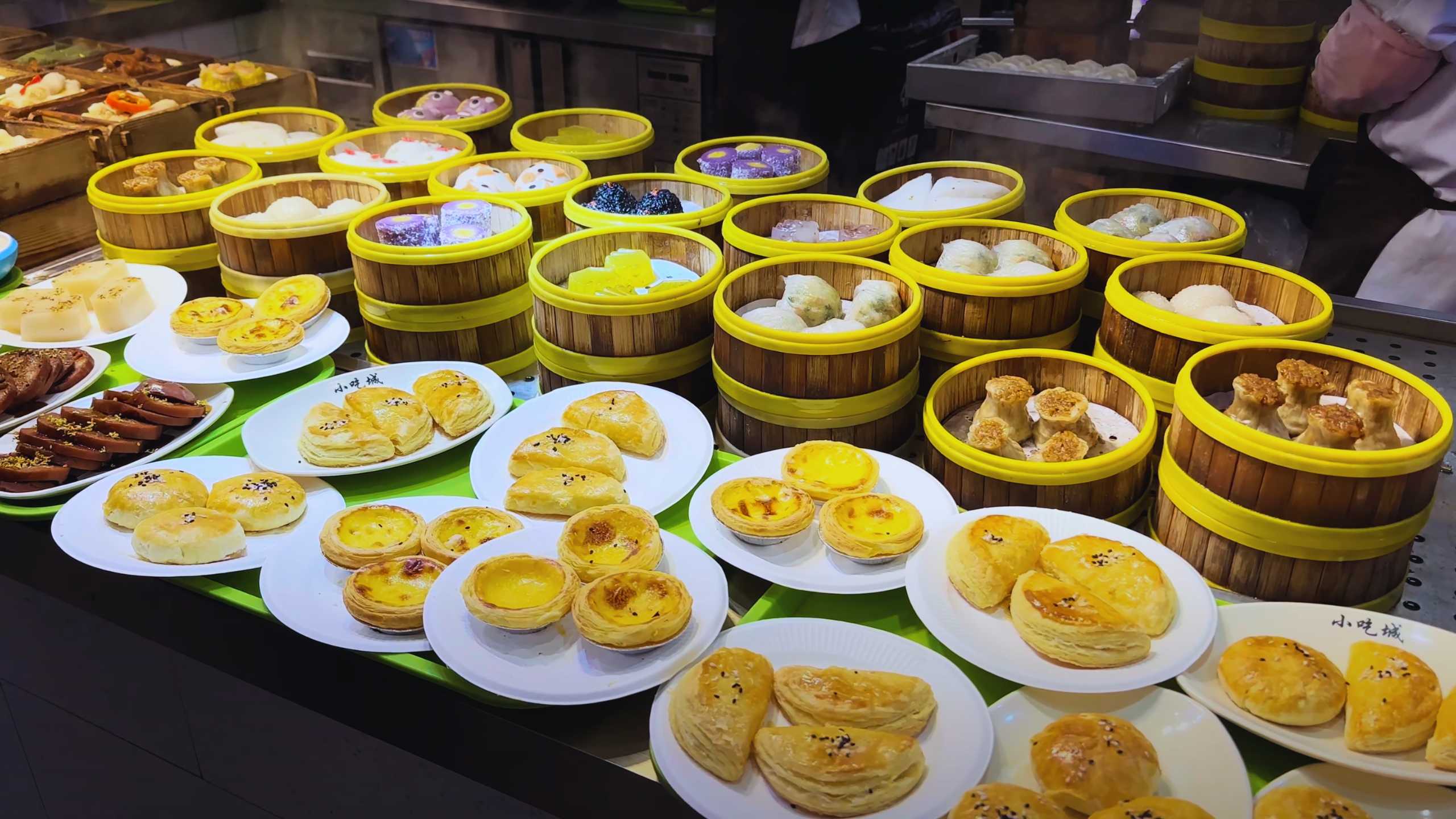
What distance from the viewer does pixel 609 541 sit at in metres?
2.12

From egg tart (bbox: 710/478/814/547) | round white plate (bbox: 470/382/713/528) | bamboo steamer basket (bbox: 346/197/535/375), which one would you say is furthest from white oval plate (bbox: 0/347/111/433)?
egg tart (bbox: 710/478/814/547)

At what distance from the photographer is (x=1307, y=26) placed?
181 inches

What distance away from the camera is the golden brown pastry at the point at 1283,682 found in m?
1.70

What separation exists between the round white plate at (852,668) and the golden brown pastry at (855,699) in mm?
32

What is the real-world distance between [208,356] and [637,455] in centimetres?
138

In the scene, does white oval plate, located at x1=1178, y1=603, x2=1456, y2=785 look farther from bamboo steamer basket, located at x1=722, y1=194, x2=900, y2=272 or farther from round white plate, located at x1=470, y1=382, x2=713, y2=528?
bamboo steamer basket, located at x1=722, y1=194, x2=900, y2=272

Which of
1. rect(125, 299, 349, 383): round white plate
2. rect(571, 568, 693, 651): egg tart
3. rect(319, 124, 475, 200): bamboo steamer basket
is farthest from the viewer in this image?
rect(319, 124, 475, 200): bamboo steamer basket

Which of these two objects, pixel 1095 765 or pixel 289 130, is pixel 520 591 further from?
pixel 289 130

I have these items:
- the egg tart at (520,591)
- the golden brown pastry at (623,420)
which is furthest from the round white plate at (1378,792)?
the golden brown pastry at (623,420)

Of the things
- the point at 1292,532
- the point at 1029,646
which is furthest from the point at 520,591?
the point at 1292,532

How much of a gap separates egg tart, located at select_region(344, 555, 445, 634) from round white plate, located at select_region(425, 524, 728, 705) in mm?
50

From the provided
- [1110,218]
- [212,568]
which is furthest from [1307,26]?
[212,568]

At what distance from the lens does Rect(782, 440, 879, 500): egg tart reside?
2232mm

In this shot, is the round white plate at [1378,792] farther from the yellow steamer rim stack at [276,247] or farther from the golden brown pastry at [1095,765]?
the yellow steamer rim stack at [276,247]
